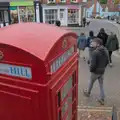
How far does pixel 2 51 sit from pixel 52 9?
88.5 ft

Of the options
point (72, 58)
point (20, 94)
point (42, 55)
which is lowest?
point (20, 94)

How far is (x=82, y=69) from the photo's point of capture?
27.2 feet

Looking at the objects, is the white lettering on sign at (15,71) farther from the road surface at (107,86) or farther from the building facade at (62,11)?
the building facade at (62,11)

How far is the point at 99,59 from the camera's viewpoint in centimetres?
503

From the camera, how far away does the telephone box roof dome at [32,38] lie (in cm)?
175

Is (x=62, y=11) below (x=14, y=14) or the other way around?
the other way around

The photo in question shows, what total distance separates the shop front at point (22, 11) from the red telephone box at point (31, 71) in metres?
25.5

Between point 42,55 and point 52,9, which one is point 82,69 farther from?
point 52,9

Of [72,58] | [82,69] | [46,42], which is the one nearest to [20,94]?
[46,42]

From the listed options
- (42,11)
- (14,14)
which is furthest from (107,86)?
(14,14)

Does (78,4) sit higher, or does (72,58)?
(78,4)

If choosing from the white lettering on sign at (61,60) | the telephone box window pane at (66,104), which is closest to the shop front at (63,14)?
the telephone box window pane at (66,104)

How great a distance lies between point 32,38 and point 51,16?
2657cm

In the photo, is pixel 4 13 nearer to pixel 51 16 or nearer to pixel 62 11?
pixel 51 16
